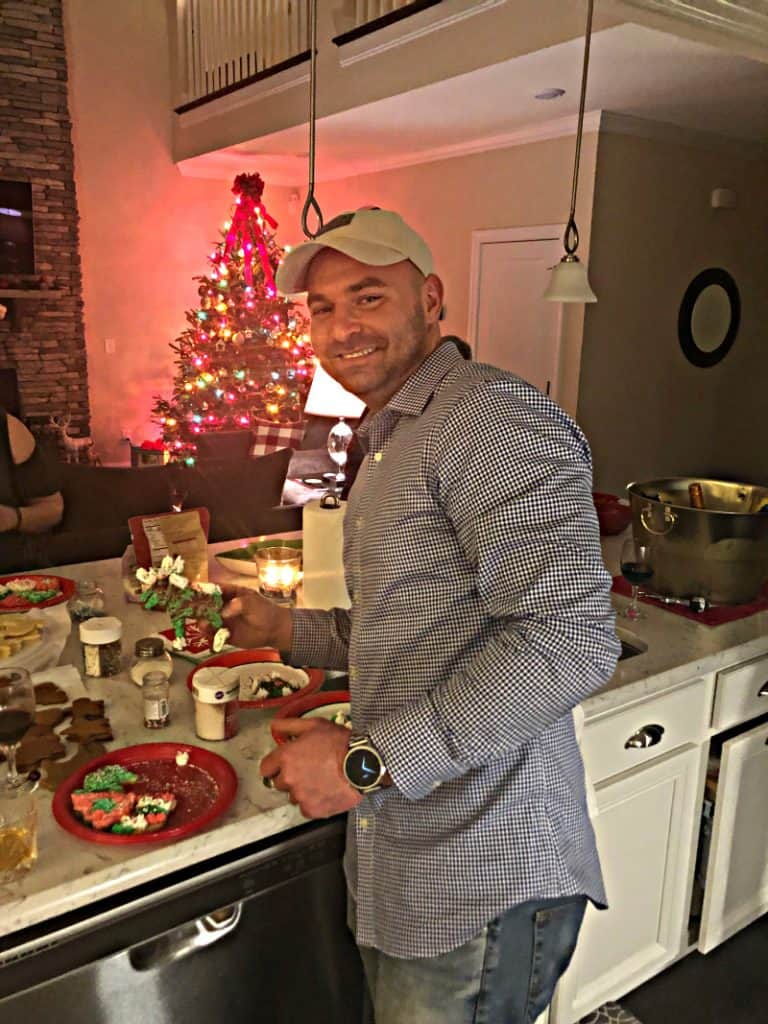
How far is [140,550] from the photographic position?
6.38ft

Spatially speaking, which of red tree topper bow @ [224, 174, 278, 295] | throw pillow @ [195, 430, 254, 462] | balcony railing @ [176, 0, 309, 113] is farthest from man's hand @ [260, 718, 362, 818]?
red tree topper bow @ [224, 174, 278, 295]

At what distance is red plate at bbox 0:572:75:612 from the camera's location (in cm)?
193

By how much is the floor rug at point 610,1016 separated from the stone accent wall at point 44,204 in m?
6.35

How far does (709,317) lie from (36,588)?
5.13 meters

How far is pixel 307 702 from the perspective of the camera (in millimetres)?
1492

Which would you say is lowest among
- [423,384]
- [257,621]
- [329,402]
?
[329,402]

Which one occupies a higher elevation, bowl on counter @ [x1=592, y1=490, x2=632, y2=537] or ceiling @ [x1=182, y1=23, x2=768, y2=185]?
ceiling @ [x1=182, y1=23, x2=768, y2=185]

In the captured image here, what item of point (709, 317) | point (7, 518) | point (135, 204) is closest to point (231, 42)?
point (135, 204)

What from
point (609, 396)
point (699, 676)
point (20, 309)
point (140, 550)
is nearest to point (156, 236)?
point (20, 309)

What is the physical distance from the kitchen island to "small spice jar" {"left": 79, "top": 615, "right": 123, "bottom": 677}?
0.03 m

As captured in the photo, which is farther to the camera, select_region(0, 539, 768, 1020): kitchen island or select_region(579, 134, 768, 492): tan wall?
select_region(579, 134, 768, 492): tan wall

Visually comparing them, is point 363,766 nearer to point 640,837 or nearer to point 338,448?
point 640,837

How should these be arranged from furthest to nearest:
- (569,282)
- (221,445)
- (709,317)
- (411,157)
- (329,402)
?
1. (329,402)
2. (411,157)
3. (709,317)
4. (221,445)
5. (569,282)

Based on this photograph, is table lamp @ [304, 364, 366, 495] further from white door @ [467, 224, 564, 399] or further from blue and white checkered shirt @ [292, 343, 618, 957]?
blue and white checkered shirt @ [292, 343, 618, 957]
